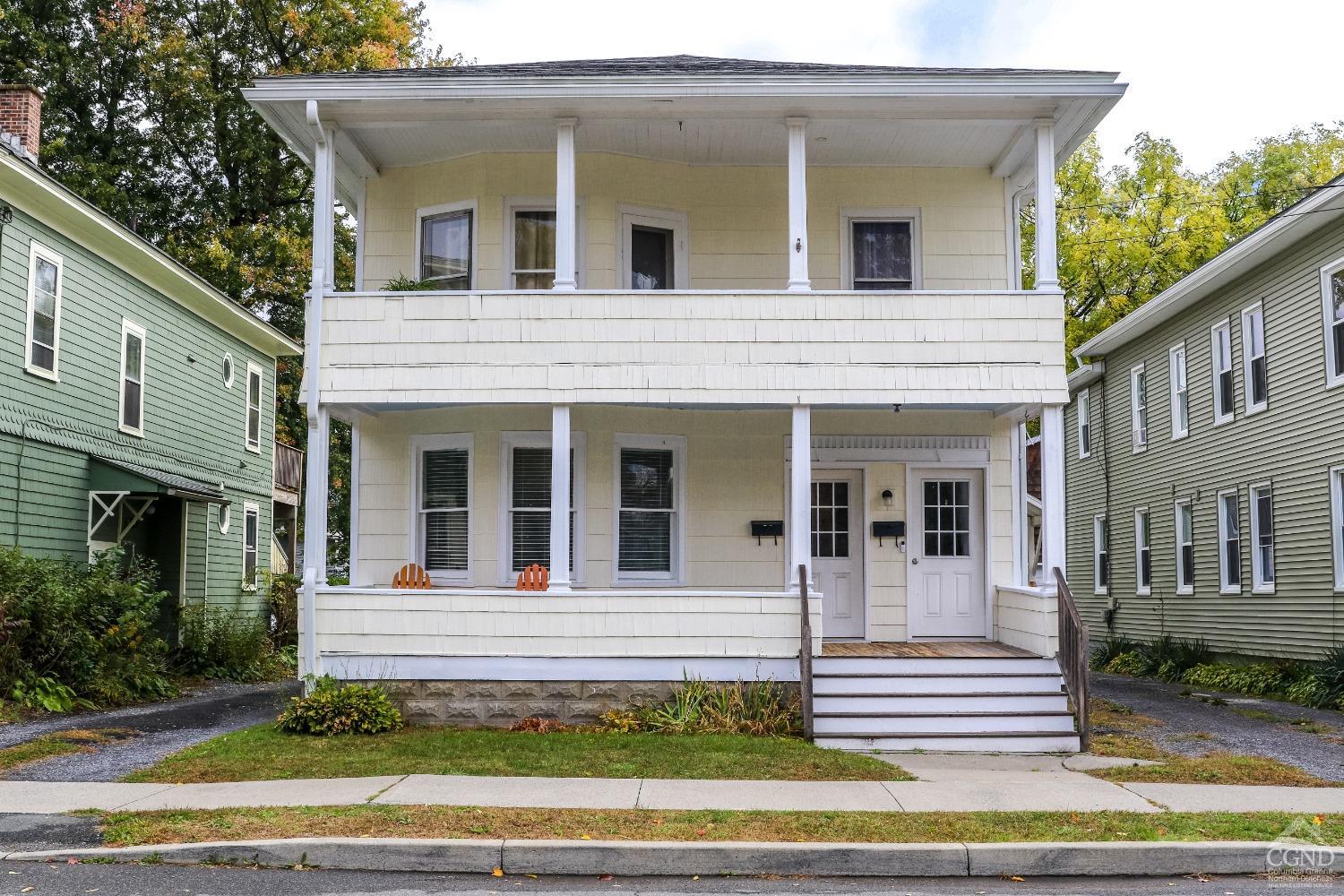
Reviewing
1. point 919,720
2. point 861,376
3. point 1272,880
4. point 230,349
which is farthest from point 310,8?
point 1272,880

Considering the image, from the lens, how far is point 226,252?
27.1 m

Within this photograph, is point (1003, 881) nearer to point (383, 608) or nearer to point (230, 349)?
point (383, 608)

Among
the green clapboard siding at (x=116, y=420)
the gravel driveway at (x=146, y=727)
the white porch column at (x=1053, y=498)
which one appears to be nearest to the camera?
the gravel driveway at (x=146, y=727)

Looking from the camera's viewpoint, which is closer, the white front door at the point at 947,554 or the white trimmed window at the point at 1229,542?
the white front door at the point at 947,554

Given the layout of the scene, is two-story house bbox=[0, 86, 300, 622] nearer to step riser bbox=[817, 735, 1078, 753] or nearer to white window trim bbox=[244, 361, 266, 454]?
white window trim bbox=[244, 361, 266, 454]

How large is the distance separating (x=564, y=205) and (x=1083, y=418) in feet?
58.8

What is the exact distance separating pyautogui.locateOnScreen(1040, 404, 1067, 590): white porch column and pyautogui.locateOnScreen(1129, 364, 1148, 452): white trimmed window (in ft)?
40.2

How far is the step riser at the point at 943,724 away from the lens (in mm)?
11625

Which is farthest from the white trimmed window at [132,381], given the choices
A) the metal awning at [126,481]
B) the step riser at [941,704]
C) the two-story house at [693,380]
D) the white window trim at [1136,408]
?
the white window trim at [1136,408]

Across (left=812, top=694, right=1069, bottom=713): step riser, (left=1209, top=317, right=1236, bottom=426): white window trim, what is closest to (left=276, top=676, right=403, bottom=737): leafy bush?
(left=812, top=694, right=1069, bottom=713): step riser

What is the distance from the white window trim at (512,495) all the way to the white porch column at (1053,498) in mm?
4889

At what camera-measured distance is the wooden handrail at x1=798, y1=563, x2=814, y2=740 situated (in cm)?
1167

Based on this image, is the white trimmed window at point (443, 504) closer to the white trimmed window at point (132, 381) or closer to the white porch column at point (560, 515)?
the white porch column at point (560, 515)

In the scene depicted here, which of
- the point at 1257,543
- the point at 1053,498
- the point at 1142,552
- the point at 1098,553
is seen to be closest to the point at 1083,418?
the point at 1098,553
